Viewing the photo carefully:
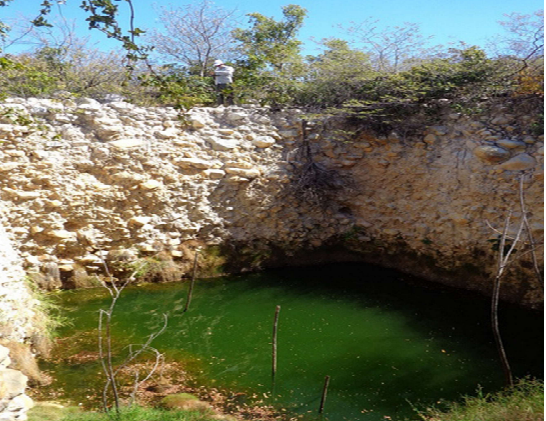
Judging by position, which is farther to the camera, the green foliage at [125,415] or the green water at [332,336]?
the green water at [332,336]

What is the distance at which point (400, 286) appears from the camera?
8.62m

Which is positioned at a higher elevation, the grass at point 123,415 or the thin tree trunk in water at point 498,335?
the thin tree trunk in water at point 498,335

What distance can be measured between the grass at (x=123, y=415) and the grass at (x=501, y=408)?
2.09m

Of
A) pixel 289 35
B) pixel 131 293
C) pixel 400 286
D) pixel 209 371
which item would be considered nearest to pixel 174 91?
pixel 209 371

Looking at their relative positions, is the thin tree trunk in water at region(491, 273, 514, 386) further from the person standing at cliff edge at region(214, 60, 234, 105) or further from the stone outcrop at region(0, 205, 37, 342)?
the person standing at cliff edge at region(214, 60, 234, 105)

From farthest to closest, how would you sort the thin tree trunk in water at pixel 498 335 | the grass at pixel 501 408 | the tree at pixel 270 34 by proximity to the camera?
the tree at pixel 270 34 → the thin tree trunk in water at pixel 498 335 → the grass at pixel 501 408

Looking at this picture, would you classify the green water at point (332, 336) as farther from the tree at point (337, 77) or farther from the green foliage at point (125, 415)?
the tree at point (337, 77)

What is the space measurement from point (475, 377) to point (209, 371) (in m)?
3.03

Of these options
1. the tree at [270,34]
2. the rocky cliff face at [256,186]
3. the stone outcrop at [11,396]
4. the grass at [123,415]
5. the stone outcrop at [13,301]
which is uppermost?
the tree at [270,34]

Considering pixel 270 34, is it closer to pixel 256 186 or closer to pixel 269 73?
pixel 269 73

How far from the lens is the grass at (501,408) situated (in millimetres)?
4250

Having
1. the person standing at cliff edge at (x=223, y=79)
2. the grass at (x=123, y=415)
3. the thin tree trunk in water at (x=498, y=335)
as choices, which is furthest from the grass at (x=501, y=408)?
the person standing at cliff edge at (x=223, y=79)

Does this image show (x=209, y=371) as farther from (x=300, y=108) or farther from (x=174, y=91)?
(x=300, y=108)

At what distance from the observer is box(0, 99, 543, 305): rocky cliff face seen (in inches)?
314
